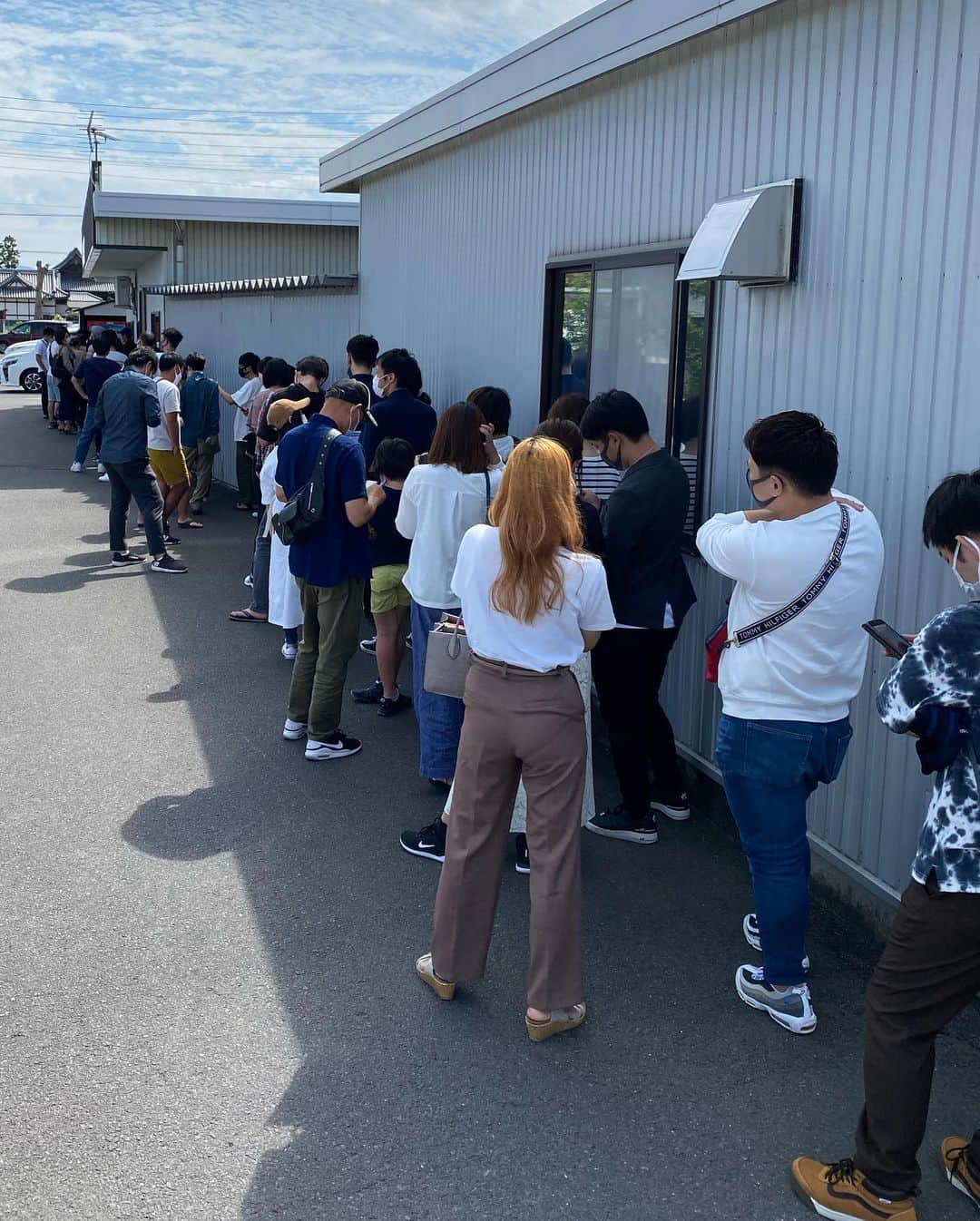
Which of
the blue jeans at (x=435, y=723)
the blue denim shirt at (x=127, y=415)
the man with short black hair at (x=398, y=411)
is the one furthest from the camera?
the blue denim shirt at (x=127, y=415)

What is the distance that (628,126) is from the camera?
6.55 metres

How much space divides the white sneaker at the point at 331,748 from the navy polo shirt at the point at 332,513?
852mm

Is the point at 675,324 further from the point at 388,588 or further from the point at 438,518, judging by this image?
the point at 388,588

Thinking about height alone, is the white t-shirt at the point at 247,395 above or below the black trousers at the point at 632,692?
above

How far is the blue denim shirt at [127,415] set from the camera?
1069 cm

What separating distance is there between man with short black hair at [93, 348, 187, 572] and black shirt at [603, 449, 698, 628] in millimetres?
6698

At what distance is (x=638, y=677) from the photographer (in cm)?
532

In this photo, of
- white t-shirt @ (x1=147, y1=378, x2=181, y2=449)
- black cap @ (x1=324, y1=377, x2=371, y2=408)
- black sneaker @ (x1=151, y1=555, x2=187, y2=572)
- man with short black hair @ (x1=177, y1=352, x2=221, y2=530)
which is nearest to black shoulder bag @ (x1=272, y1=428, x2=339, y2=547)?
black cap @ (x1=324, y1=377, x2=371, y2=408)

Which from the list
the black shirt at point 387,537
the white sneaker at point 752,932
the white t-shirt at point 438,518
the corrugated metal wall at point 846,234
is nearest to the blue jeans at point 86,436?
the black shirt at point 387,537

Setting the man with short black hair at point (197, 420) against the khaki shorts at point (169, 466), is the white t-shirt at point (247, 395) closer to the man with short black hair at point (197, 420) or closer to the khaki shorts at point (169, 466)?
the man with short black hair at point (197, 420)

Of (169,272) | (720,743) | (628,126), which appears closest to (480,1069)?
(720,743)

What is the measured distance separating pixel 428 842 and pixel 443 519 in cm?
140

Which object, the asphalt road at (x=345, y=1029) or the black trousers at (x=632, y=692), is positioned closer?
the asphalt road at (x=345, y=1029)

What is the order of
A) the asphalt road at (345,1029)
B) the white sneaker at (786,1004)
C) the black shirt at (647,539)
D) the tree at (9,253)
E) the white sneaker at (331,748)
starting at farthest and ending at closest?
the tree at (9,253), the white sneaker at (331,748), the black shirt at (647,539), the white sneaker at (786,1004), the asphalt road at (345,1029)
